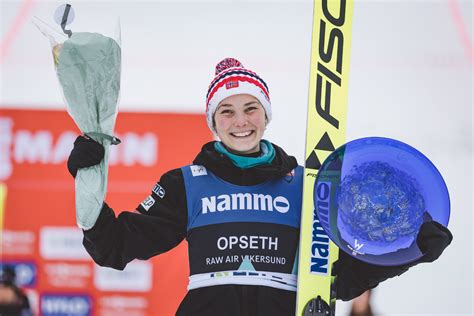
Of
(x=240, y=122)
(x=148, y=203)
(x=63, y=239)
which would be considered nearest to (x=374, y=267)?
(x=240, y=122)

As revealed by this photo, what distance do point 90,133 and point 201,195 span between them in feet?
1.09

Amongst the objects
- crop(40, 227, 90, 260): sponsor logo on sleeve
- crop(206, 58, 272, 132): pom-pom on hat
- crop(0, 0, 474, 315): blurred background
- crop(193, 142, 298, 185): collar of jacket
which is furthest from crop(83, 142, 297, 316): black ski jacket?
crop(40, 227, 90, 260): sponsor logo on sleeve

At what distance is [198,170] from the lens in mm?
2260

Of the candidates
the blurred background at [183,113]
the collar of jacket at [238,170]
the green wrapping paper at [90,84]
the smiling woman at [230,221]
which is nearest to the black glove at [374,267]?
the smiling woman at [230,221]

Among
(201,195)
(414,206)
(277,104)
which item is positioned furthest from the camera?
(277,104)

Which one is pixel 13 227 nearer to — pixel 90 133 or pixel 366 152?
pixel 90 133

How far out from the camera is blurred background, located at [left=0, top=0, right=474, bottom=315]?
4465 millimetres

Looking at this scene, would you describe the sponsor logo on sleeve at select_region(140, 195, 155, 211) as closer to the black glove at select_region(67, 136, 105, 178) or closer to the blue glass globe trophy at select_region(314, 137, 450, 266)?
the black glove at select_region(67, 136, 105, 178)

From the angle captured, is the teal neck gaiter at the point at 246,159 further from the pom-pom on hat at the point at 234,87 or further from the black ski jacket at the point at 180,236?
the pom-pom on hat at the point at 234,87

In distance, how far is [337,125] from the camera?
233 cm

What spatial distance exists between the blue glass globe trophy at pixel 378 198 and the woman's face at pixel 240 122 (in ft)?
0.76

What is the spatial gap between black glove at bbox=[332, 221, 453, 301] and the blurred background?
2092 mm

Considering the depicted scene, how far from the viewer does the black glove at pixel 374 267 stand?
201 centimetres

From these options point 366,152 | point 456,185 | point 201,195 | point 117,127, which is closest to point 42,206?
point 117,127
